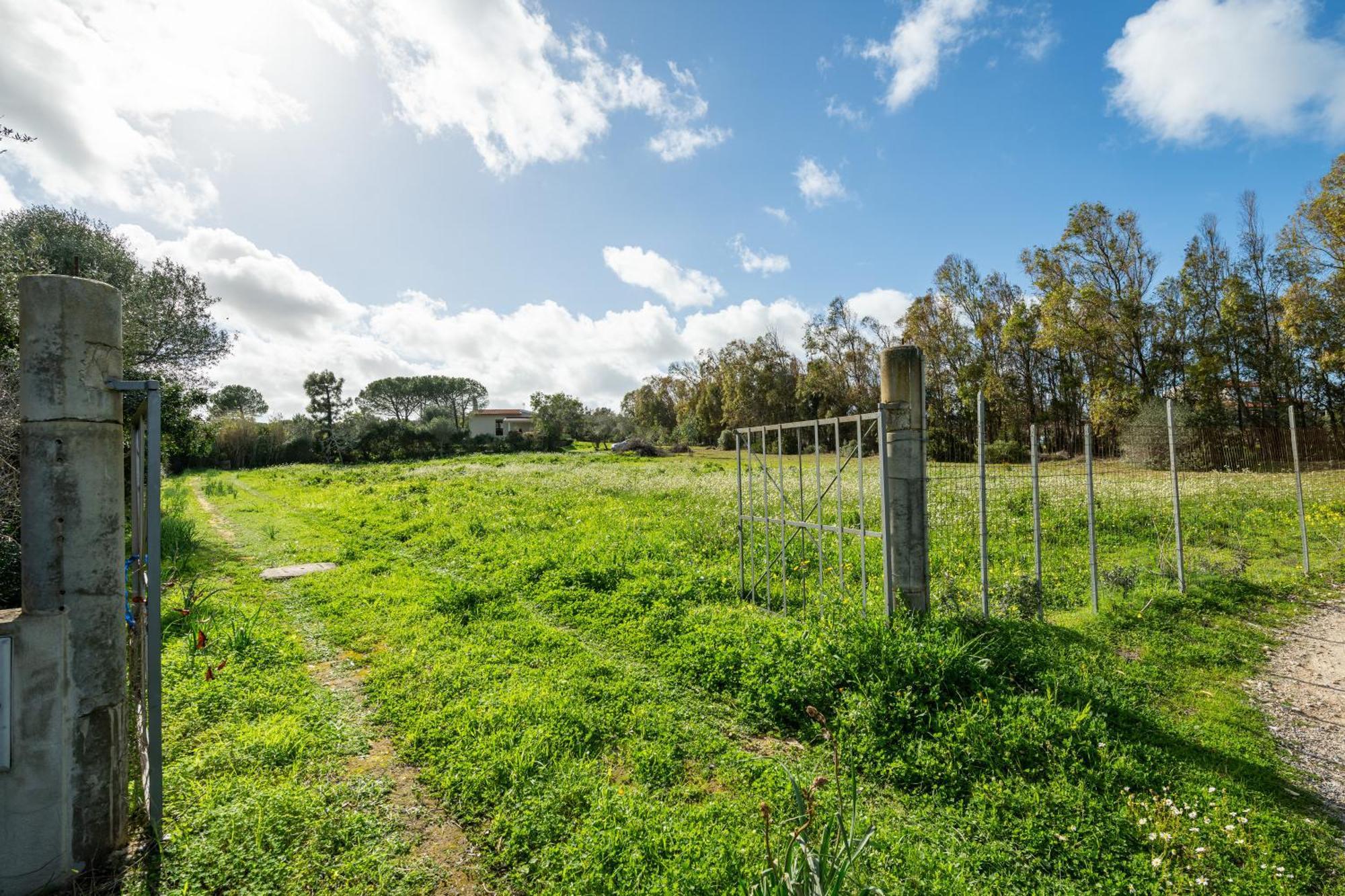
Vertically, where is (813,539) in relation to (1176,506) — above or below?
below

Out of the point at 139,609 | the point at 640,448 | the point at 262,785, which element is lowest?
the point at 262,785

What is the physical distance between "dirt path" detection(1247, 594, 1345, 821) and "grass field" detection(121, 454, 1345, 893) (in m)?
A: 0.19

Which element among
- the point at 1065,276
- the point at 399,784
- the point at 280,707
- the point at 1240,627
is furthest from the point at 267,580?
the point at 1065,276

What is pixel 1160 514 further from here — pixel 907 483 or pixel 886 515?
pixel 886 515

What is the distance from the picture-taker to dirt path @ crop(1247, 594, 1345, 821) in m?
4.24

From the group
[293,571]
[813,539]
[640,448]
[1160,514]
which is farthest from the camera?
[640,448]

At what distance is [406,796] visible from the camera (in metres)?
4.03

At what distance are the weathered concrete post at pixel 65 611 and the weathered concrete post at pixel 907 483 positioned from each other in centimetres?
584

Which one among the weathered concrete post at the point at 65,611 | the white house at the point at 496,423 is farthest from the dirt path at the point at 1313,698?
the white house at the point at 496,423

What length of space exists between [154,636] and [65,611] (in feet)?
1.43

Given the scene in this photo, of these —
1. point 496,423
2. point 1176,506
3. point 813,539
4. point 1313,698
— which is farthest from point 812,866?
point 496,423

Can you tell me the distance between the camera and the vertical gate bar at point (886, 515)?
18.5 ft

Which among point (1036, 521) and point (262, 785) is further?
point (1036, 521)

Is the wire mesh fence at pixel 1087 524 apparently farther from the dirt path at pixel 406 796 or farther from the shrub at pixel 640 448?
the shrub at pixel 640 448
